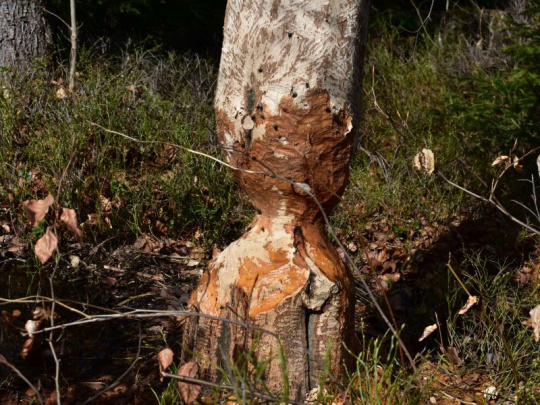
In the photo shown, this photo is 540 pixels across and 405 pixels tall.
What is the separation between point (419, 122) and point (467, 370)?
3091 mm

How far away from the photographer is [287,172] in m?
2.52

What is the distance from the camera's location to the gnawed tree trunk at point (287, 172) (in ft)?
7.91

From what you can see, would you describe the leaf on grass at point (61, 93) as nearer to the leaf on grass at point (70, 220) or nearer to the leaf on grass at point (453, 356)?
the leaf on grass at point (70, 220)

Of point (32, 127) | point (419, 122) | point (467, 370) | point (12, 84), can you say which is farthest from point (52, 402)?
point (419, 122)

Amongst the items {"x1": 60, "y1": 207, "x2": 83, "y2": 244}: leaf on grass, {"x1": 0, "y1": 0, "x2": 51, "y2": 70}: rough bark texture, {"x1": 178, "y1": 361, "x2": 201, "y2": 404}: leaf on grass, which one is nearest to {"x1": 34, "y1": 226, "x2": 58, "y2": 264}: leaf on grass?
{"x1": 60, "y1": 207, "x2": 83, "y2": 244}: leaf on grass

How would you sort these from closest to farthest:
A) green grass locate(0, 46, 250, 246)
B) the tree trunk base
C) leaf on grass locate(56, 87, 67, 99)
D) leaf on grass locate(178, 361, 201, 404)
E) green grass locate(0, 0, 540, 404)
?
leaf on grass locate(178, 361, 201, 404) → the tree trunk base → green grass locate(0, 0, 540, 404) → green grass locate(0, 46, 250, 246) → leaf on grass locate(56, 87, 67, 99)

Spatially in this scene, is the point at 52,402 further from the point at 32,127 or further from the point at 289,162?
the point at 32,127

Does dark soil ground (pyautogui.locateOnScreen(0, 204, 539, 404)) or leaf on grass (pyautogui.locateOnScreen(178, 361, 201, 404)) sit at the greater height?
leaf on grass (pyautogui.locateOnScreen(178, 361, 201, 404))

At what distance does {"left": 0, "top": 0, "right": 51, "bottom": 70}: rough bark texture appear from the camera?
5.42 m

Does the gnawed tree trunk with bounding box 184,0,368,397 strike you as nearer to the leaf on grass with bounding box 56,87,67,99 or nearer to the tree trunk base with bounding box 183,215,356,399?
the tree trunk base with bounding box 183,215,356,399

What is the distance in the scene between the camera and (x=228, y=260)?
2703 mm

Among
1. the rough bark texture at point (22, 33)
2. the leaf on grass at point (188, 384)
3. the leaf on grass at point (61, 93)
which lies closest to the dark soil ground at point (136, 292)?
the leaf on grass at point (188, 384)

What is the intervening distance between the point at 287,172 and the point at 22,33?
3.88 meters

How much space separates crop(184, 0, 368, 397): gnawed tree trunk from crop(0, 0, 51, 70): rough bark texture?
345cm
